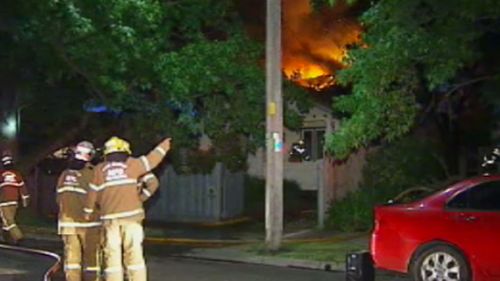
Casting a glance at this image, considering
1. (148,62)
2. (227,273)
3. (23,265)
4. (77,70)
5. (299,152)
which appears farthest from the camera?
(299,152)

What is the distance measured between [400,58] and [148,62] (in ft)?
19.2

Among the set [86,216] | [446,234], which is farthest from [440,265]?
[86,216]

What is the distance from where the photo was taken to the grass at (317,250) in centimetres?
1550

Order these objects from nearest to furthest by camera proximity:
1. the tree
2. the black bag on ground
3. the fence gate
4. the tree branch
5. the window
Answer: the black bag on ground → the tree → the tree branch → the fence gate → the window

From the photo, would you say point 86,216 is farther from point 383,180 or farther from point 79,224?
point 383,180

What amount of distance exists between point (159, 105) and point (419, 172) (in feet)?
18.8

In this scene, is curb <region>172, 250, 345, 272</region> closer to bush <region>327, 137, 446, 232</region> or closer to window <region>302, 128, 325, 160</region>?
bush <region>327, 137, 446, 232</region>

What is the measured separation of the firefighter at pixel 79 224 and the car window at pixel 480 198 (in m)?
4.08

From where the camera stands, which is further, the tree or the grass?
the tree

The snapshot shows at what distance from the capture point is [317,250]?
16.6 m

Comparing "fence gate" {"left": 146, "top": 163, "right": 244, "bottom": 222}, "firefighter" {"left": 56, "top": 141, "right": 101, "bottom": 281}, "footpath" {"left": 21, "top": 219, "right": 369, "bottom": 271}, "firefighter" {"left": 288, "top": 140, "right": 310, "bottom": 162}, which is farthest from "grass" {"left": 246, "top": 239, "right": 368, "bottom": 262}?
"firefighter" {"left": 288, "top": 140, "right": 310, "bottom": 162}

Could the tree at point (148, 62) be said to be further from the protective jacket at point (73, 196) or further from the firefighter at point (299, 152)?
the firefighter at point (299, 152)

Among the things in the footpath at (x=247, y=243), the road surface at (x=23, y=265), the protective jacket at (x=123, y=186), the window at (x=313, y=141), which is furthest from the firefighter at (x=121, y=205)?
the window at (x=313, y=141)

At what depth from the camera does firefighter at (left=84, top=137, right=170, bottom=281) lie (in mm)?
10023
